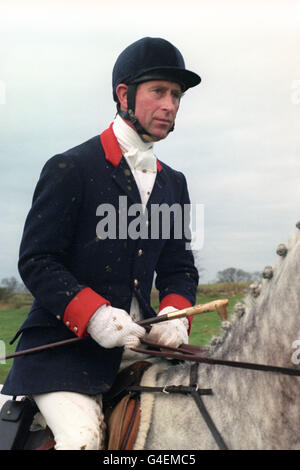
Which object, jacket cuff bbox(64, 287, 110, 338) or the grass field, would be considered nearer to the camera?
jacket cuff bbox(64, 287, 110, 338)

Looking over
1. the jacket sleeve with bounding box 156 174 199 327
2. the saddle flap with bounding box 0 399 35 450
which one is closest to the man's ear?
the jacket sleeve with bounding box 156 174 199 327

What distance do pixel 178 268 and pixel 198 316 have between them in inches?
346

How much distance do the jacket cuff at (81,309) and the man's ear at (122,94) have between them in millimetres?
1460

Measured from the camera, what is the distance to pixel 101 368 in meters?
3.34

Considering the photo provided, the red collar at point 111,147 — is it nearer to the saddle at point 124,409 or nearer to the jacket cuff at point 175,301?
the jacket cuff at point 175,301

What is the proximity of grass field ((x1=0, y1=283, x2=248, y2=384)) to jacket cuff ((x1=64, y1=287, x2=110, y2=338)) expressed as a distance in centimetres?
614

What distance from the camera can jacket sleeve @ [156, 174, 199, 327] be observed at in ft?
13.6

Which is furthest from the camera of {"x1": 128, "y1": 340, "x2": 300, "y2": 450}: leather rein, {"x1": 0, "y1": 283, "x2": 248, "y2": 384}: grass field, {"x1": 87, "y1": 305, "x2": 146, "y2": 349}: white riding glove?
{"x1": 0, "y1": 283, "x2": 248, "y2": 384}: grass field

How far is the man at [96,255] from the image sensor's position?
315 cm

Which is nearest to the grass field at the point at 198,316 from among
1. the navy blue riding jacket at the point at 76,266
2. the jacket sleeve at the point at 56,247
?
the navy blue riding jacket at the point at 76,266

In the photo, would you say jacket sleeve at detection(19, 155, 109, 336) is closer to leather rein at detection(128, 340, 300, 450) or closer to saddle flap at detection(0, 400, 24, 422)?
leather rein at detection(128, 340, 300, 450)

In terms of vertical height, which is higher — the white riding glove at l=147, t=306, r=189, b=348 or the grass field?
the grass field
